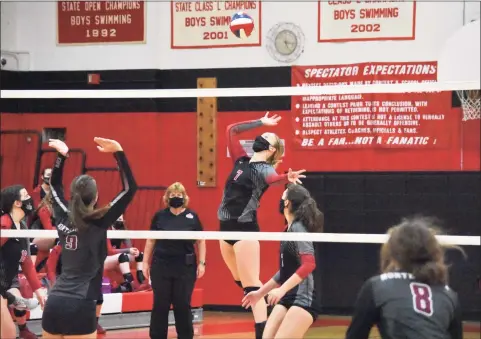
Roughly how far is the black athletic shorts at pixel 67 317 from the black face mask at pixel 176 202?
258 centimetres

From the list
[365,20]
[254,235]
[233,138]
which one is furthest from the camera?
[365,20]

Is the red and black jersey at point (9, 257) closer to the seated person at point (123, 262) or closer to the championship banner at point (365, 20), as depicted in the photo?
the seated person at point (123, 262)

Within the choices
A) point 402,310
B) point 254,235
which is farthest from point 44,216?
point 402,310

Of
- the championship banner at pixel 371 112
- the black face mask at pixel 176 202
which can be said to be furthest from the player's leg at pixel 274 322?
the championship banner at pixel 371 112

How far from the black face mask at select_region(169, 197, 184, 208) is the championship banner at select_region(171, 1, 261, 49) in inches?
149

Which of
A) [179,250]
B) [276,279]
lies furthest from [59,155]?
[179,250]

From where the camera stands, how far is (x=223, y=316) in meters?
10.9

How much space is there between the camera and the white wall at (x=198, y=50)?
10320 mm

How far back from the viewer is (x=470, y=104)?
33.3 feet

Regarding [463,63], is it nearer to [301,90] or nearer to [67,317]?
[301,90]

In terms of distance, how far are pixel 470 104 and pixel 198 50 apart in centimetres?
346

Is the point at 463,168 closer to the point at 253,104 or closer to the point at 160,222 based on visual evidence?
the point at 253,104

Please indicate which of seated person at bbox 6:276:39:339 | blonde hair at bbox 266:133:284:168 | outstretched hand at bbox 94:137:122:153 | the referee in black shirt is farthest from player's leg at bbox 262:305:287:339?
seated person at bbox 6:276:39:339

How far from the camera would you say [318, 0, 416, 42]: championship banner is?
1037 cm
